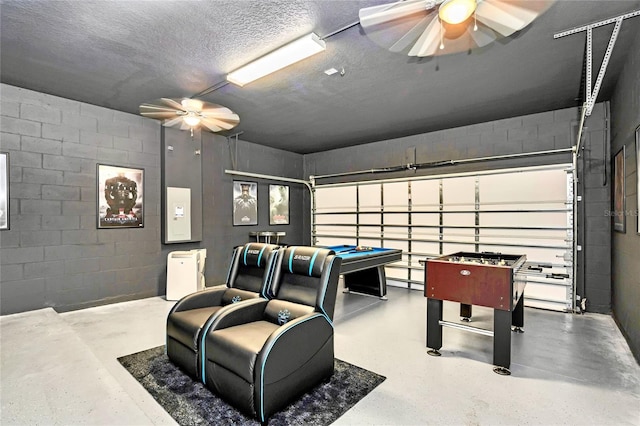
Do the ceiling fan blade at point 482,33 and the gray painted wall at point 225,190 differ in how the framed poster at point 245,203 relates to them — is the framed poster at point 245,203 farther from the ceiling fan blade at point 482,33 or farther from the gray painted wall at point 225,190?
the ceiling fan blade at point 482,33

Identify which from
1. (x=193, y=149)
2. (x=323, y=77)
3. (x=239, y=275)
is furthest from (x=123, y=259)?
(x=323, y=77)

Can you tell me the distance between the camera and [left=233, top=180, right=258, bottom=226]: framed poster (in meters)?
6.79

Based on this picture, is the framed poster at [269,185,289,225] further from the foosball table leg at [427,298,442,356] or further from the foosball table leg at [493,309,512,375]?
the foosball table leg at [493,309,512,375]

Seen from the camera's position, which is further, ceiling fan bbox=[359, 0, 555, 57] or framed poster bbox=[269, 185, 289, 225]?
framed poster bbox=[269, 185, 289, 225]

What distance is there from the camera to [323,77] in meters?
3.83

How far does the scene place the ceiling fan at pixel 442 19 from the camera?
76.2 inches

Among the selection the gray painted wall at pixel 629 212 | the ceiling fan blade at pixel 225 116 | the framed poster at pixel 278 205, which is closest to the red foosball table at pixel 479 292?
the gray painted wall at pixel 629 212

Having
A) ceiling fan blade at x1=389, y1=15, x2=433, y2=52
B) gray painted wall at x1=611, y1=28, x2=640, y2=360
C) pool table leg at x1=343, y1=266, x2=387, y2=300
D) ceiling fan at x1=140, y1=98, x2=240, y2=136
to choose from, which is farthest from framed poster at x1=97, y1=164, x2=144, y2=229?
gray painted wall at x1=611, y1=28, x2=640, y2=360

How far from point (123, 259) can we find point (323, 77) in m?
4.10

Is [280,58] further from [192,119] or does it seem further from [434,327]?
[434,327]

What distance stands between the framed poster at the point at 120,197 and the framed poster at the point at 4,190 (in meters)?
0.98

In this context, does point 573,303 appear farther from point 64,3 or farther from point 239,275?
point 64,3

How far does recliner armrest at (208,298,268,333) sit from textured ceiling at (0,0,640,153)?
7.94 feet

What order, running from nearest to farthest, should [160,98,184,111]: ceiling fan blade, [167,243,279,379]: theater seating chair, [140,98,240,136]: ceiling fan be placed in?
[167,243,279,379]: theater seating chair
[160,98,184,111]: ceiling fan blade
[140,98,240,136]: ceiling fan
